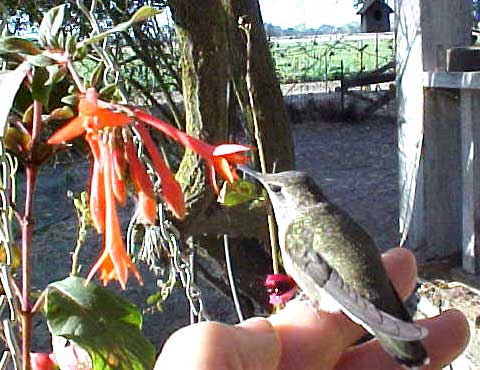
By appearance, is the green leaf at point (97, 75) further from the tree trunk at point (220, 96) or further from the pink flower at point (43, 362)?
the tree trunk at point (220, 96)

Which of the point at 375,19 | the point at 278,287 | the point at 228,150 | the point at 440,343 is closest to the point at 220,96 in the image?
the point at 278,287

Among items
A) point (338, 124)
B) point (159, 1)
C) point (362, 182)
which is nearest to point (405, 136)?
point (159, 1)

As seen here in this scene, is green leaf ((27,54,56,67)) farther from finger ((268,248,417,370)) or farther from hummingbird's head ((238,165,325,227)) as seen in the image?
hummingbird's head ((238,165,325,227))

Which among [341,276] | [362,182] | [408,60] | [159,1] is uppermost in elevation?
[159,1]

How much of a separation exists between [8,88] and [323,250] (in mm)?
768

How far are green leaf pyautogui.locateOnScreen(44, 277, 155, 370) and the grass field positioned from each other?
8717mm

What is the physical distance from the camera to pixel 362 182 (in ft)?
19.5

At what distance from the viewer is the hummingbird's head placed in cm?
111

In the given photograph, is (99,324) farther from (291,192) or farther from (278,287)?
(291,192)

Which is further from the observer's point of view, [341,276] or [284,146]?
[284,146]

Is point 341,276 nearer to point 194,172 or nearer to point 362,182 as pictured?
point 194,172

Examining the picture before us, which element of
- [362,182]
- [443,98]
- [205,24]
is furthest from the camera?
[362,182]

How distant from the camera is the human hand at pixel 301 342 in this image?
56 centimetres

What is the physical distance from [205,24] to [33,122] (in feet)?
3.96
